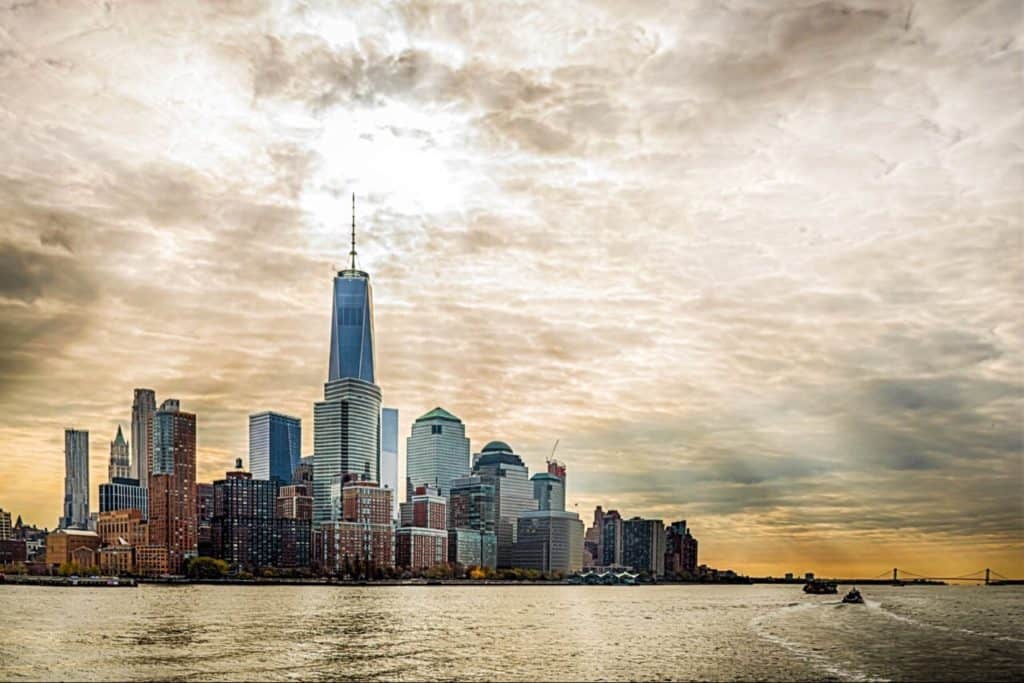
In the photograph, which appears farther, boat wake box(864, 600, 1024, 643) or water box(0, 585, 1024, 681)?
boat wake box(864, 600, 1024, 643)

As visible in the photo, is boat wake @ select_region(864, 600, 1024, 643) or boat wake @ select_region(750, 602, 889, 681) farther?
boat wake @ select_region(864, 600, 1024, 643)

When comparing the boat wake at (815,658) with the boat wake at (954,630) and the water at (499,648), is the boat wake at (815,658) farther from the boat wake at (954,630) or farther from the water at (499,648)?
the boat wake at (954,630)

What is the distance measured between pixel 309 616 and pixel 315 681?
97.7 metres

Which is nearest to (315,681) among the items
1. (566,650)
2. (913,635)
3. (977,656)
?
(566,650)

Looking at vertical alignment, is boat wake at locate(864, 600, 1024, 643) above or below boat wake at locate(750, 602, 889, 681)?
below

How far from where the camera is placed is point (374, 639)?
134000 millimetres

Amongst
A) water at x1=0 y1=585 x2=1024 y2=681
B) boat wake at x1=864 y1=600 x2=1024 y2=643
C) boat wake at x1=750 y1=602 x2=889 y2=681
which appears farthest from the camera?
boat wake at x1=864 y1=600 x2=1024 y2=643

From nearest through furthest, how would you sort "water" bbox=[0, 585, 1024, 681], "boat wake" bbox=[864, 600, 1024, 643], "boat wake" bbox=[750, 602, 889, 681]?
"boat wake" bbox=[750, 602, 889, 681], "water" bbox=[0, 585, 1024, 681], "boat wake" bbox=[864, 600, 1024, 643]

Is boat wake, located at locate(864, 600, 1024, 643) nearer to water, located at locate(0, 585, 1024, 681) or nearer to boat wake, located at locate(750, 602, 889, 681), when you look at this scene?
water, located at locate(0, 585, 1024, 681)

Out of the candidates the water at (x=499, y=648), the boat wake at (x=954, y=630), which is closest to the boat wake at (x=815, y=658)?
the water at (x=499, y=648)

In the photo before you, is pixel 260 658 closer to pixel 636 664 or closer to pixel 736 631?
pixel 636 664

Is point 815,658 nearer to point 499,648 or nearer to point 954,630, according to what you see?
point 499,648

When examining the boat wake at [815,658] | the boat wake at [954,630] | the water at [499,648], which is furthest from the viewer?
the boat wake at [954,630]

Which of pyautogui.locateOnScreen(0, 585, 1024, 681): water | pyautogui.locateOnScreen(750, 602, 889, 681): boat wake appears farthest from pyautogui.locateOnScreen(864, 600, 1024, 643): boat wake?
pyautogui.locateOnScreen(750, 602, 889, 681): boat wake
